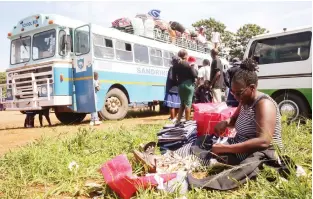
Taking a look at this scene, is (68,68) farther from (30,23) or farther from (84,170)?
(84,170)

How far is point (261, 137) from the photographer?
92.9 inches

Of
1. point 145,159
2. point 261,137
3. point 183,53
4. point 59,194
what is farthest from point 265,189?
point 183,53

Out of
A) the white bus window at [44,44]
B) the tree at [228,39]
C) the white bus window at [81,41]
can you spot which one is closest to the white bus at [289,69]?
the white bus window at [81,41]

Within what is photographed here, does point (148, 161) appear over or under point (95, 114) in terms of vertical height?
under

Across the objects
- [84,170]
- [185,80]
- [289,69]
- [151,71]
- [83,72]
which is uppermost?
[151,71]

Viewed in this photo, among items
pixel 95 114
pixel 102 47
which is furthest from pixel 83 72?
pixel 95 114

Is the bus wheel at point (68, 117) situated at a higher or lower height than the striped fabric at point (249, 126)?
lower

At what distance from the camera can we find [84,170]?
2939 mm

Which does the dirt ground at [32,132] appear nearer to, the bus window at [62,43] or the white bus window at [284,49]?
the bus window at [62,43]

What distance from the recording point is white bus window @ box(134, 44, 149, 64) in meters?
9.70

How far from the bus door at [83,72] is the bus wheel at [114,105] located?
2.40 feet

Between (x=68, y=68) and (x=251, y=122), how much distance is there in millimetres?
6285

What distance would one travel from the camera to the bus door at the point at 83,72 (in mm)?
7699

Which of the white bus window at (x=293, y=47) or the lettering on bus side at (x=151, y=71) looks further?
the lettering on bus side at (x=151, y=71)
